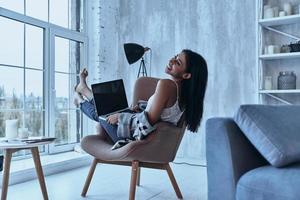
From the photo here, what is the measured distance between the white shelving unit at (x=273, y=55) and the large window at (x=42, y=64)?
2194mm

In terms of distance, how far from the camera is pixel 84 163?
3.62 m

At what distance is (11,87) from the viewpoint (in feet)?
9.97

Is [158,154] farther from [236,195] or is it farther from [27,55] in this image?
[27,55]

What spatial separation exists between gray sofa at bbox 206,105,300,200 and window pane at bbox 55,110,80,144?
2.45 metres

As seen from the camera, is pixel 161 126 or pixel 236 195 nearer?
pixel 236 195

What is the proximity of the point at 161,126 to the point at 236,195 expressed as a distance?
787 mm

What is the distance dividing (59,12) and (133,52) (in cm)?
102

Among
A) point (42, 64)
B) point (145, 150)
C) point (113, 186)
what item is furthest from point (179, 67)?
point (42, 64)

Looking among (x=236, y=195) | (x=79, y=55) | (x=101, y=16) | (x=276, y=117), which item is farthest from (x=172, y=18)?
(x=236, y=195)

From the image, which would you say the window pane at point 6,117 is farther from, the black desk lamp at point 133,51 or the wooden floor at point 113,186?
the black desk lamp at point 133,51

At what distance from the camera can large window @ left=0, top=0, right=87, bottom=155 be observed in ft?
9.89

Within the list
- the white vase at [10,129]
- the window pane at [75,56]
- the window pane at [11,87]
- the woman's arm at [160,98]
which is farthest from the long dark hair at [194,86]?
the window pane at [75,56]

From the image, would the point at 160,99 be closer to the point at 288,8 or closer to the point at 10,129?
the point at 10,129

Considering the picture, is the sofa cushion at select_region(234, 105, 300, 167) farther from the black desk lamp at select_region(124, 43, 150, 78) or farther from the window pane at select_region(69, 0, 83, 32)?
the window pane at select_region(69, 0, 83, 32)
